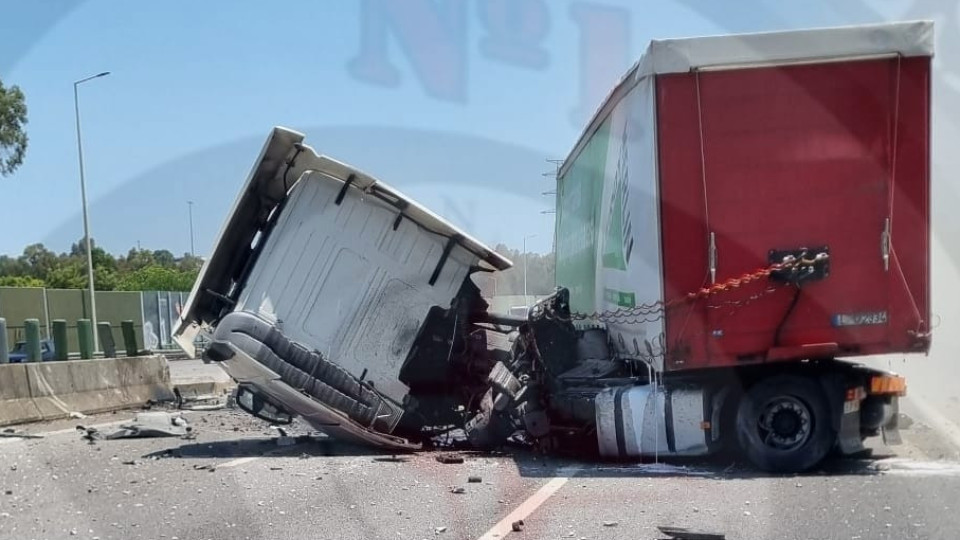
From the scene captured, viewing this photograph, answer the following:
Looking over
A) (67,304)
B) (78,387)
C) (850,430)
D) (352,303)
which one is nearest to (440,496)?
(352,303)

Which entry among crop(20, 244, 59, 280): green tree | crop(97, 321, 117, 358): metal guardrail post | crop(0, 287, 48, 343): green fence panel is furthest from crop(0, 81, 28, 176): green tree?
crop(20, 244, 59, 280): green tree

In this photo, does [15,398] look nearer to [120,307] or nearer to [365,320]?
[365,320]

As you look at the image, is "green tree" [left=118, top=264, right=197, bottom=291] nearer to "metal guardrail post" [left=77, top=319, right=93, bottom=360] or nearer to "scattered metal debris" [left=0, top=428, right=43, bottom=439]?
"metal guardrail post" [left=77, top=319, right=93, bottom=360]

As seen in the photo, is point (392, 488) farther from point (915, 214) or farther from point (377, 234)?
point (915, 214)

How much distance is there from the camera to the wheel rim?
8023mm

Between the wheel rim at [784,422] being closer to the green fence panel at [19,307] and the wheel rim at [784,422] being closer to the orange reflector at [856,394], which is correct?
the orange reflector at [856,394]

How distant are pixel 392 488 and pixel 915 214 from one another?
4.38 metres

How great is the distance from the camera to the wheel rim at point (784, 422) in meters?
8.02

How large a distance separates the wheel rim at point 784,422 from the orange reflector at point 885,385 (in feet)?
1.89

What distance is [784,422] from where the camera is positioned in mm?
8078

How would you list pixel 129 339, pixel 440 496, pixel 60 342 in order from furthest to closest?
1. pixel 129 339
2. pixel 60 342
3. pixel 440 496

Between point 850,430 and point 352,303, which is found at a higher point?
point 352,303

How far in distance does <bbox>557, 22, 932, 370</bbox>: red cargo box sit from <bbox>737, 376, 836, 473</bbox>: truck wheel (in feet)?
1.33

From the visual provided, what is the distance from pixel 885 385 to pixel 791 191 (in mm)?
1796
